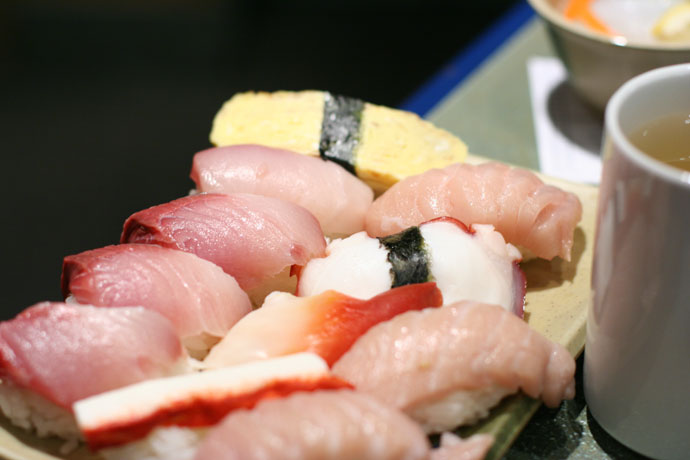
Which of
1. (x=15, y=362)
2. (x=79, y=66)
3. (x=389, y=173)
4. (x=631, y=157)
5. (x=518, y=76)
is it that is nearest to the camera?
(x=631, y=157)

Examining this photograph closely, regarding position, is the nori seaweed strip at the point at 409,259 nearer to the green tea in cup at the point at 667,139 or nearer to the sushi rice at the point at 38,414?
the green tea in cup at the point at 667,139

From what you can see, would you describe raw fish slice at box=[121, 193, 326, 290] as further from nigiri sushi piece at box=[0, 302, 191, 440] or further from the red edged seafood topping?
the red edged seafood topping

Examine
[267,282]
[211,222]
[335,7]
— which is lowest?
[335,7]

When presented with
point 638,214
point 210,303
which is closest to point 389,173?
point 210,303

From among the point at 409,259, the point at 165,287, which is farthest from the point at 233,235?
the point at 409,259

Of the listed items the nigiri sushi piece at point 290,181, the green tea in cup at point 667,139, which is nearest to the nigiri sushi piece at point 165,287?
the nigiri sushi piece at point 290,181

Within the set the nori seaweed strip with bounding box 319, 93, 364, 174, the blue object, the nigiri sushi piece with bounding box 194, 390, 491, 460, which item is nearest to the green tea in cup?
the nigiri sushi piece with bounding box 194, 390, 491, 460

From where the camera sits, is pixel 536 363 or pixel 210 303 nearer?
pixel 536 363

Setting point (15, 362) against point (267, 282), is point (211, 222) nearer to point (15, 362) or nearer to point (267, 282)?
point (267, 282)
